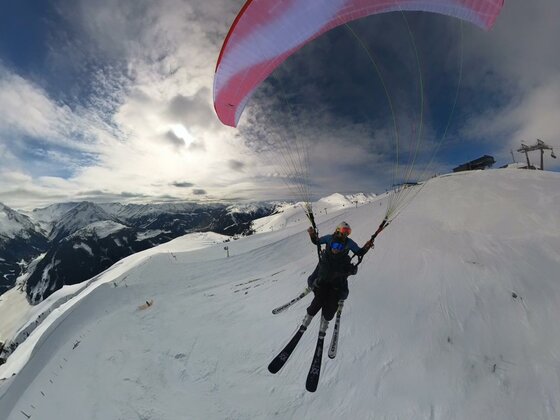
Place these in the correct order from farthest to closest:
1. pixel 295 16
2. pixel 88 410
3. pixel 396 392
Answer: pixel 88 410, pixel 396 392, pixel 295 16

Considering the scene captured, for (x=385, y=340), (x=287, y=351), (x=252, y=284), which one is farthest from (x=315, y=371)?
(x=252, y=284)

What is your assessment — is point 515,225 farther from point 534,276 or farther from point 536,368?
point 536,368

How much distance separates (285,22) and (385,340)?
473 inches

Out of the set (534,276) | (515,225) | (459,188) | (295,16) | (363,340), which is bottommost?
(363,340)

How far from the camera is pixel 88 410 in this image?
43.3 feet

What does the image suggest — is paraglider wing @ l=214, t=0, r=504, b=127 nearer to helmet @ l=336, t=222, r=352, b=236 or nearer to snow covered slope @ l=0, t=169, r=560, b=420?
helmet @ l=336, t=222, r=352, b=236

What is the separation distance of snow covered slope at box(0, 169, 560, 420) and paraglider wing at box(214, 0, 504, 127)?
1057 centimetres

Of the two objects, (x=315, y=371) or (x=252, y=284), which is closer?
(x=315, y=371)

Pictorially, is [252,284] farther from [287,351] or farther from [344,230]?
[344,230]

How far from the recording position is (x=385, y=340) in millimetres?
11883

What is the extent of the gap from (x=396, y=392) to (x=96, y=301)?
30423mm

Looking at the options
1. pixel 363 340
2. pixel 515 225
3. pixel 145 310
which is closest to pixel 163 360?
pixel 145 310

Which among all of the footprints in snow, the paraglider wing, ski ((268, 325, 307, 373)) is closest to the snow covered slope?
the footprints in snow

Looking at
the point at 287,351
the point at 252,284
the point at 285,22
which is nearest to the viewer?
the point at 285,22
